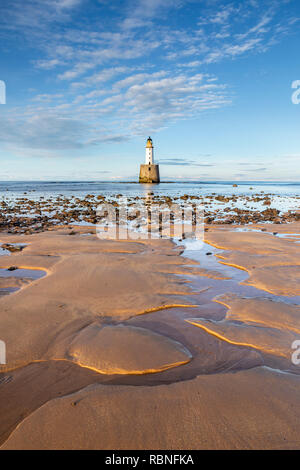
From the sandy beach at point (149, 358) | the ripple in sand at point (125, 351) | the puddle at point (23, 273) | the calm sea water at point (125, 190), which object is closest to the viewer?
the sandy beach at point (149, 358)

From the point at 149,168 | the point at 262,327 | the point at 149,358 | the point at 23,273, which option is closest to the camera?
the point at 149,358

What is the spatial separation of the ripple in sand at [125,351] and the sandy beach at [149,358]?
1 cm

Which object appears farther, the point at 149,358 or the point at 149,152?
the point at 149,152

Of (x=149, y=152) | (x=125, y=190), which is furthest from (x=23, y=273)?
(x=149, y=152)

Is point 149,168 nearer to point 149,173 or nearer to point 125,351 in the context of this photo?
point 149,173

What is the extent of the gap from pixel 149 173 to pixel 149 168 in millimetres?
1743

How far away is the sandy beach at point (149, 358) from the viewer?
2102mm

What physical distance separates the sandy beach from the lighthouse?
73974 mm

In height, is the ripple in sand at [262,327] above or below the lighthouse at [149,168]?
below

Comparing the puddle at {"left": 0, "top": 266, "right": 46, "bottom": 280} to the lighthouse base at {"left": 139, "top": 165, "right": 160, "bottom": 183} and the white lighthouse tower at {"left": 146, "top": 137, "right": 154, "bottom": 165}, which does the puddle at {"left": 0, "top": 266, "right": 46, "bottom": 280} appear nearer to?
the white lighthouse tower at {"left": 146, "top": 137, "right": 154, "bottom": 165}

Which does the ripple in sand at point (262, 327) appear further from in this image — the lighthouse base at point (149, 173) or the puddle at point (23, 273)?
the lighthouse base at point (149, 173)

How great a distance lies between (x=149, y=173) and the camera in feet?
263

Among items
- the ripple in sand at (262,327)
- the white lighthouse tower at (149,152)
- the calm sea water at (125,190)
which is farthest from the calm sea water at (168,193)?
the ripple in sand at (262,327)

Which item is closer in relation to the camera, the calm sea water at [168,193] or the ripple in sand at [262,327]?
the ripple in sand at [262,327]
